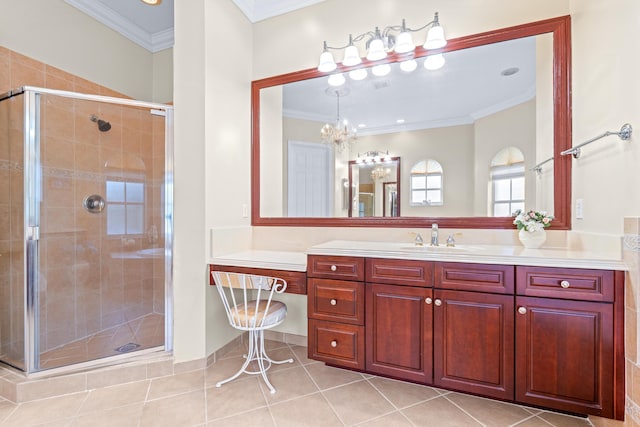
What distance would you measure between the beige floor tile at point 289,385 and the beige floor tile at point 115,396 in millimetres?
738

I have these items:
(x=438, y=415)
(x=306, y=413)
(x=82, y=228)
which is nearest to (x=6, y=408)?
(x=82, y=228)

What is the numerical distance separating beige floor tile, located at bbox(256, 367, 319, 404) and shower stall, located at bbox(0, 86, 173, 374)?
83cm

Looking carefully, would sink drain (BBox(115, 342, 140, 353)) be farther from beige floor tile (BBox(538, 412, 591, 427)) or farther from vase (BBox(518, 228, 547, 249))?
vase (BBox(518, 228, 547, 249))

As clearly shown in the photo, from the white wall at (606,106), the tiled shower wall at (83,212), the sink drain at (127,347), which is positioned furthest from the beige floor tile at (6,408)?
the white wall at (606,106)

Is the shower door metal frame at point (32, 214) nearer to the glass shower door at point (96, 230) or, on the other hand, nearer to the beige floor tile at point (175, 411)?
the glass shower door at point (96, 230)

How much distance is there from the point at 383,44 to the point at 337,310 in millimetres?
1929

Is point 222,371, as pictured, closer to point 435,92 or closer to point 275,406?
point 275,406

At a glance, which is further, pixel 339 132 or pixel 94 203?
pixel 94 203

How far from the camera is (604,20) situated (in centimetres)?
144

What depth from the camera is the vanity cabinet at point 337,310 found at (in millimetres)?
1751

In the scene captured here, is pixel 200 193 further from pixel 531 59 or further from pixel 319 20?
pixel 531 59

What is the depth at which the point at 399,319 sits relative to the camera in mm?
1663

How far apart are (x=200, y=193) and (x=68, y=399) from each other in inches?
58.6

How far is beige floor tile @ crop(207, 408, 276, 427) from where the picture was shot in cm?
152
